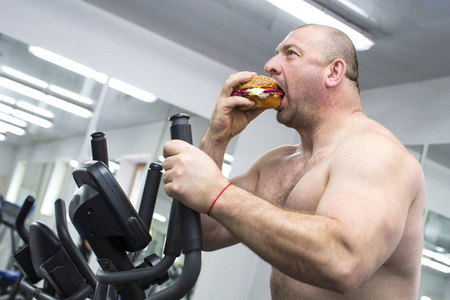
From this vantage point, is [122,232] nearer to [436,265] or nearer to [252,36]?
[436,265]

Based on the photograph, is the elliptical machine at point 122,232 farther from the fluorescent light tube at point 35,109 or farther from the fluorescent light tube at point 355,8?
the fluorescent light tube at point 35,109

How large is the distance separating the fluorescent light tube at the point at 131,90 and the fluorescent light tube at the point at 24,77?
2.10 ft

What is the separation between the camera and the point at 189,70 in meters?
5.63

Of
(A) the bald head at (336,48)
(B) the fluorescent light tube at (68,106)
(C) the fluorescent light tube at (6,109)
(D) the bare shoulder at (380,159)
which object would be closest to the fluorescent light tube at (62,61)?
(B) the fluorescent light tube at (68,106)

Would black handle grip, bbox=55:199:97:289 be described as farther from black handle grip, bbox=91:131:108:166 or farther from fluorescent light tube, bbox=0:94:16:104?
fluorescent light tube, bbox=0:94:16:104

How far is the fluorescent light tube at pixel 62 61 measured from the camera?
4.84m

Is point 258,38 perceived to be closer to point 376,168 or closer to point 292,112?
point 292,112

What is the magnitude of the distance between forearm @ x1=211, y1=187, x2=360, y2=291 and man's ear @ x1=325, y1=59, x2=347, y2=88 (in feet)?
2.18

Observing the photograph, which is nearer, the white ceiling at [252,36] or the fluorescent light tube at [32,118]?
the white ceiling at [252,36]

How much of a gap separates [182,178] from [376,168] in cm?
40

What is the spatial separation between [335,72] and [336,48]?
8 centimetres

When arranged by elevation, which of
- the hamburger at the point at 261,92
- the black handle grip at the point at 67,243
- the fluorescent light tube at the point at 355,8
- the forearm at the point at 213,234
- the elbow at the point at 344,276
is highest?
the fluorescent light tube at the point at 355,8

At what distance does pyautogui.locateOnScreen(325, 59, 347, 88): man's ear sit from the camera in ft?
5.09

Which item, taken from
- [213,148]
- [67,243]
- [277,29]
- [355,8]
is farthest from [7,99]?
[213,148]
